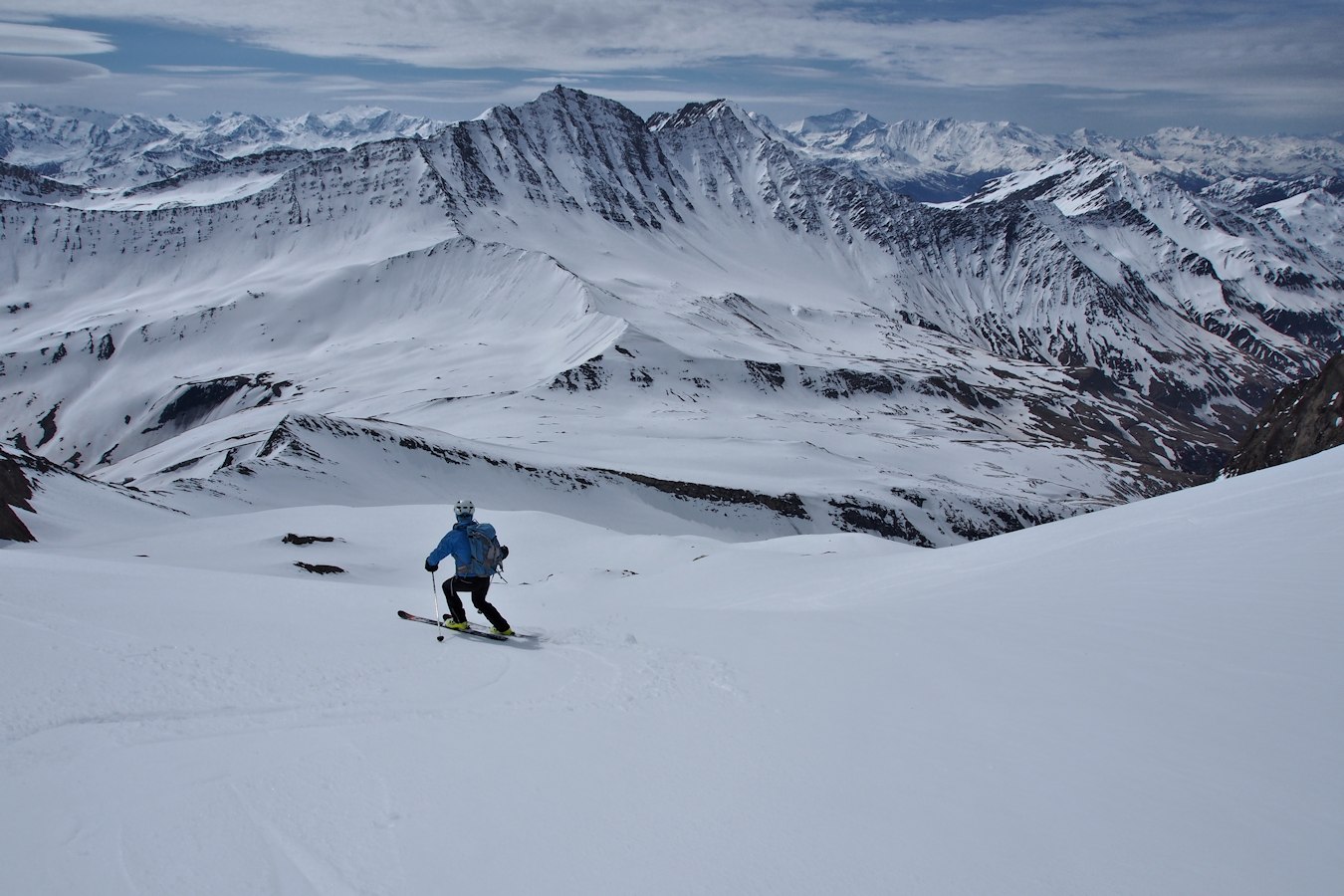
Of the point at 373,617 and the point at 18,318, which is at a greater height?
the point at 373,617

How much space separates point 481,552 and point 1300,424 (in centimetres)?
3064

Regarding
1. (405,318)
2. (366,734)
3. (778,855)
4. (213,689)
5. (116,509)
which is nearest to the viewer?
(778,855)

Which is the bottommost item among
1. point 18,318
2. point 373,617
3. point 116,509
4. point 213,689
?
point 18,318

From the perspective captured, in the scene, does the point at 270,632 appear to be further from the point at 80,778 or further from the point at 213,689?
the point at 80,778

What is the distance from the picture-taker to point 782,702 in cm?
782

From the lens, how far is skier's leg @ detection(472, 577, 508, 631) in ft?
36.9

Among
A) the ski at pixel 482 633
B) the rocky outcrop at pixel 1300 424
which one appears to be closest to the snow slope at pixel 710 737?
the ski at pixel 482 633

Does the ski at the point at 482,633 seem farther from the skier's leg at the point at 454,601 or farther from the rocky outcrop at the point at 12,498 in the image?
the rocky outcrop at the point at 12,498

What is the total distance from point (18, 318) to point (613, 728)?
227m

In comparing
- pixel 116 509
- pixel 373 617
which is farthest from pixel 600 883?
pixel 116 509

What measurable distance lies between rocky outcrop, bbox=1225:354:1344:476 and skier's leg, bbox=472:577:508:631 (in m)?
26.2

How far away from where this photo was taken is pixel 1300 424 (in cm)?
Answer: 2941

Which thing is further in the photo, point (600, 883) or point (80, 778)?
point (80, 778)

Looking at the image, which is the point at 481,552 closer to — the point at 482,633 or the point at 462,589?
the point at 462,589
